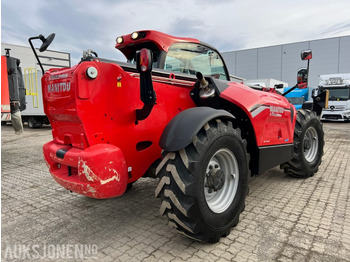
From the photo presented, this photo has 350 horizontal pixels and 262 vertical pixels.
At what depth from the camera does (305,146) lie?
15.4 feet

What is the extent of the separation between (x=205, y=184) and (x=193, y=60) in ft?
5.90

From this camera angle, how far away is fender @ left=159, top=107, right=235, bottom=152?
7.64 feet

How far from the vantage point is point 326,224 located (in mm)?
3012

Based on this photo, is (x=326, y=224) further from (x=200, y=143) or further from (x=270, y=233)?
(x=200, y=143)

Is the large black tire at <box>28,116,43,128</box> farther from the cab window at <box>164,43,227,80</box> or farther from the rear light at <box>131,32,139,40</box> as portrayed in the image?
the cab window at <box>164,43,227,80</box>

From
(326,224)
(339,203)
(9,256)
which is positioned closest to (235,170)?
(326,224)

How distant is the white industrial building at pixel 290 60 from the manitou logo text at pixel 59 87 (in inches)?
1284

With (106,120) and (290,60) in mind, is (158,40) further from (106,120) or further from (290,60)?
(290,60)

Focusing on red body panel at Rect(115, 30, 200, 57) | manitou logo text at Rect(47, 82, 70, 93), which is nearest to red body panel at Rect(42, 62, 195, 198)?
manitou logo text at Rect(47, 82, 70, 93)

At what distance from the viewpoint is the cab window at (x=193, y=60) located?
3.32m

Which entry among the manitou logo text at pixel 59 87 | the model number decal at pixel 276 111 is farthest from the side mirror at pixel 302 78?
the manitou logo text at pixel 59 87

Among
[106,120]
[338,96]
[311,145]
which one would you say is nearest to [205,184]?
[106,120]

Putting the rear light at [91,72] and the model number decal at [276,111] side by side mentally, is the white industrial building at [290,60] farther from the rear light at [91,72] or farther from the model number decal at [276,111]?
the rear light at [91,72]

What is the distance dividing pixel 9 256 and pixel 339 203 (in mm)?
4141
